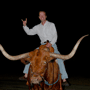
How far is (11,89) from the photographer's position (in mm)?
9188

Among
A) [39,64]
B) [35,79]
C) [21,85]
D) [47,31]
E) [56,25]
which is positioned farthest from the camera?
[56,25]

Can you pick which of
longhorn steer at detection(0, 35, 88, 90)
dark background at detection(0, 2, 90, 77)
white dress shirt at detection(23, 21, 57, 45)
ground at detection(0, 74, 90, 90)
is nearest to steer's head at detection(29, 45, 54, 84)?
longhorn steer at detection(0, 35, 88, 90)

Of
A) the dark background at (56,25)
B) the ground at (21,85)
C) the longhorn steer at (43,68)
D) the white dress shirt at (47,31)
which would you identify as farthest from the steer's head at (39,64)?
the dark background at (56,25)

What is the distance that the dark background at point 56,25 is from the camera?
74.3 feet

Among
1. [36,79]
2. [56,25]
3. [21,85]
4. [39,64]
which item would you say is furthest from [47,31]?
[56,25]

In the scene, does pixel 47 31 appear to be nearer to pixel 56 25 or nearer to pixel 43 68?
pixel 43 68

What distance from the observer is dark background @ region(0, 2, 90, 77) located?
2265 centimetres

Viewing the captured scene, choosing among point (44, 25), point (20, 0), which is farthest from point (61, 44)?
point (44, 25)

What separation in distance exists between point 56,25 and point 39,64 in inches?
906

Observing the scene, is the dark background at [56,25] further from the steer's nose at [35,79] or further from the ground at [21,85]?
the steer's nose at [35,79]

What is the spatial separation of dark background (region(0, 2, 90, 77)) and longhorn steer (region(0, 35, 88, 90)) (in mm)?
16730

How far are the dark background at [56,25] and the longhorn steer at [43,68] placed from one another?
54.9 feet

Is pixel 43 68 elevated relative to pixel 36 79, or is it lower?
elevated

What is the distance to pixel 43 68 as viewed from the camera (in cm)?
445
